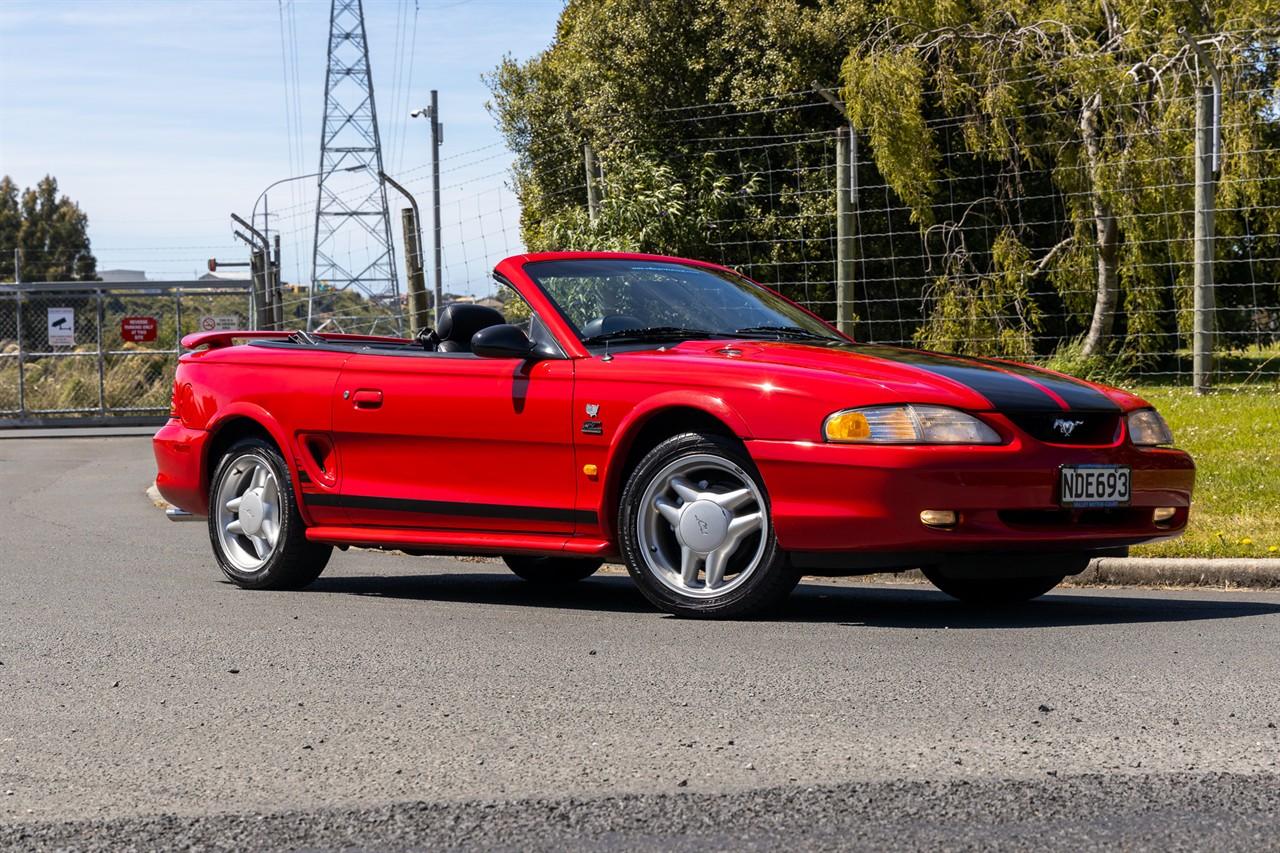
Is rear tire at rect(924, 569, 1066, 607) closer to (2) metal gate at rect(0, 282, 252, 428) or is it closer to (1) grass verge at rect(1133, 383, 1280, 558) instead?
(1) grass verge at rect(1133, 383, 1280, 558)

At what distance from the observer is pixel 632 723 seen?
4773 millimetres

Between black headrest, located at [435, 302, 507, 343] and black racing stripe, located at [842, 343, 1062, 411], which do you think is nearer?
black racing stripe, located at [842, 343, 1062, 411]

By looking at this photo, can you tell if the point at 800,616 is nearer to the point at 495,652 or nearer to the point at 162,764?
the point at 495,652

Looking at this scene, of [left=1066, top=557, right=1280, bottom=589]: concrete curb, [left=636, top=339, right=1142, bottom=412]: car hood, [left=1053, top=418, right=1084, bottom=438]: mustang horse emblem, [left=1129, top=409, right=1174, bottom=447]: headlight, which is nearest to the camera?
[left=636, top=339, right=1142, bottom=412]: car hood

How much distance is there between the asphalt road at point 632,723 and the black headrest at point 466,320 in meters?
1.22

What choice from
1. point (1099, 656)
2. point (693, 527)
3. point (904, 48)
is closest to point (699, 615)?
point (693, 527)

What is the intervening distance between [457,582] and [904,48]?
15.6 metres

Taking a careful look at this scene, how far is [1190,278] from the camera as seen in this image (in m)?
22.4

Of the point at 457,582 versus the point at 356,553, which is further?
the point at 356,553

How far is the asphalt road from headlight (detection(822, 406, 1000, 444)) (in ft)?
2.39

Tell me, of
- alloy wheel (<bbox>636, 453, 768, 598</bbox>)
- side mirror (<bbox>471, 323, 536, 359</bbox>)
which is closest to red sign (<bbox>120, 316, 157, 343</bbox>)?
side mirror (<bbox>471, 323, 536, 359</bbox>)

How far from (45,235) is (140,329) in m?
62.3

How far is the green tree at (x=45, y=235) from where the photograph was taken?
88875mm

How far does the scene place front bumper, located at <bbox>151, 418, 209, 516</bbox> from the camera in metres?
8.70
